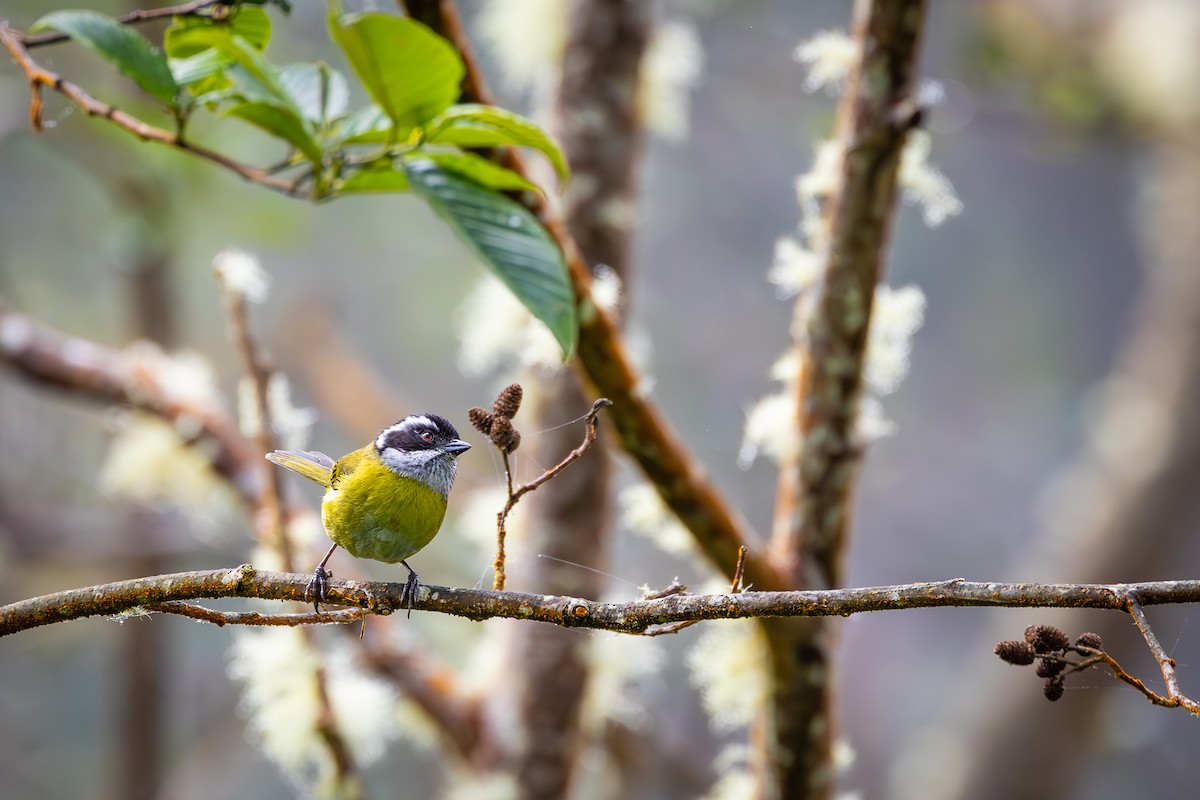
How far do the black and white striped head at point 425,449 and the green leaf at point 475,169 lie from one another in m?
0.29

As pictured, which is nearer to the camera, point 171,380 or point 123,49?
point 123,49

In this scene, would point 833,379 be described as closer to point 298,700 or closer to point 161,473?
point 298,700

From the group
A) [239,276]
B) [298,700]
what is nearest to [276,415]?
[239,276]

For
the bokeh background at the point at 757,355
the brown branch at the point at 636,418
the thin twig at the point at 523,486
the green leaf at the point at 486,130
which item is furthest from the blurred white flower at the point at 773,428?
the bokeh background at the point at 757,355

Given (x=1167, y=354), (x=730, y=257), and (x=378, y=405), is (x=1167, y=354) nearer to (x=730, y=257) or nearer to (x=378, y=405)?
(x=378, y=405)

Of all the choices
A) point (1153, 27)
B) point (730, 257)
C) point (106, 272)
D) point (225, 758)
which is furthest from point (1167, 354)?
point (106, 272)

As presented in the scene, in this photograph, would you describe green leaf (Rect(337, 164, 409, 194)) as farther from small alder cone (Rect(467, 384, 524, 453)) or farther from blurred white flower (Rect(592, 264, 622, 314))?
small alder cone (Rect(467, 384, 524, 453))

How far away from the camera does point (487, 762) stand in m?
1.99

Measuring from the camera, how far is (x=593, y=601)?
75 cm

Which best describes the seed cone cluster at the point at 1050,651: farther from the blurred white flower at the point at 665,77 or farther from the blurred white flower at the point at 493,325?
the blurred white flower at the point at 665,77

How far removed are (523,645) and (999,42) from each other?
305 centimetres

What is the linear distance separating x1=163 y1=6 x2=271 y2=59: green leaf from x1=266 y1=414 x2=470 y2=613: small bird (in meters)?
0.47

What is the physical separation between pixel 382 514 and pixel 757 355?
16.4 ft

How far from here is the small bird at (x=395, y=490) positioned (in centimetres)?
113
